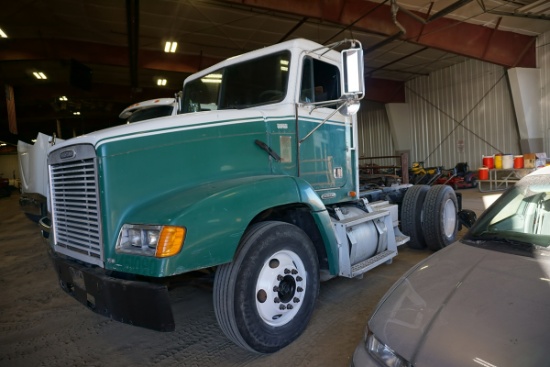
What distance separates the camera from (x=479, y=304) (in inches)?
65.4

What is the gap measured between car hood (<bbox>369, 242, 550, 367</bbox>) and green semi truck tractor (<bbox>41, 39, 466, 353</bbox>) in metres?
0.99

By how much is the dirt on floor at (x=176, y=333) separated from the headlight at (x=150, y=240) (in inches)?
20.9

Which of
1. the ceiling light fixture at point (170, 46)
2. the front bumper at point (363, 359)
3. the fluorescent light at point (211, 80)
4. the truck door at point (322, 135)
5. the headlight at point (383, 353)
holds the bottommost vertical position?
the front bumper at point (363, 359)

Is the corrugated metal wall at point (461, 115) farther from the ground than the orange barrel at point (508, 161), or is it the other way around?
the corrugated metal wall at point (461, 115)

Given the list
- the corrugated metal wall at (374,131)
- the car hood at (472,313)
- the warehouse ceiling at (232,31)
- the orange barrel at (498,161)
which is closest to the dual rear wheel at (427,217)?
the car hood at (472,313)

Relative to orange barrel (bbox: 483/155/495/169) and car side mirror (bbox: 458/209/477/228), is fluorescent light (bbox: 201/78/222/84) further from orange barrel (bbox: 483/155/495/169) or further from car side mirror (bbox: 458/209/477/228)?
orange barrel (bbox: 483/155/495/169)

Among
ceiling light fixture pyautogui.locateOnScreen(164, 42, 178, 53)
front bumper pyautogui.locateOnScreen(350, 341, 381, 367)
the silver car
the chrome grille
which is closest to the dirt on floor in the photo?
the chrome grille

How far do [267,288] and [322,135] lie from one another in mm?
1831

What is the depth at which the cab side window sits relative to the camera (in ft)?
11.7

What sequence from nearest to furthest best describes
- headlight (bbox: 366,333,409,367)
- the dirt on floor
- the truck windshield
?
headlight (bbox: 366,333,409,367) → the dirt on floor → the truck windshield

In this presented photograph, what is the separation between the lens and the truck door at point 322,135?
3.56m

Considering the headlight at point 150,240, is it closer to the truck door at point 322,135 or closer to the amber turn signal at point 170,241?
the amber turn signal at point 170,241

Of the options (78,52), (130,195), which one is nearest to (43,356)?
(130,195)

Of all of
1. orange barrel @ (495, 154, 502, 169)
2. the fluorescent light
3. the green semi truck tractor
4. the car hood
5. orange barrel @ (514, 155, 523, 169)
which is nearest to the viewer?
the car hood
